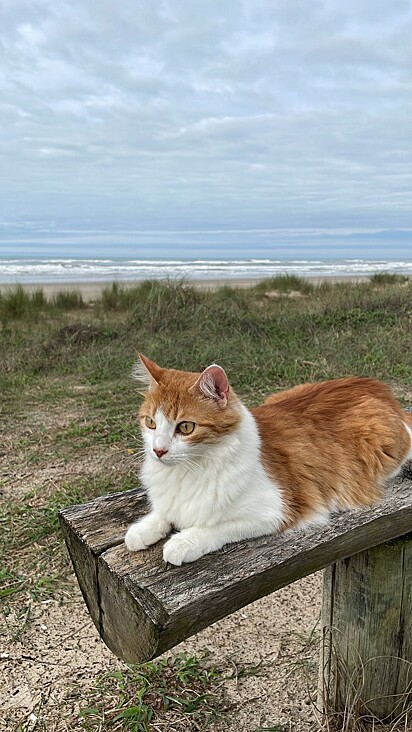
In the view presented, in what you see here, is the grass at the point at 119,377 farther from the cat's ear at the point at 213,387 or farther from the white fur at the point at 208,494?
the cat's ear at the point at 213,387

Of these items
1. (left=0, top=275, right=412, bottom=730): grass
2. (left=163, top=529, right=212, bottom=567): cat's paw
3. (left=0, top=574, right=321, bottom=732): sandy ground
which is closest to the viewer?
(left=163, top=529, right=212, bottom=567): cat's paw

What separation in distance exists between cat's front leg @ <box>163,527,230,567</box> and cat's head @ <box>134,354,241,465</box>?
22 centimetres

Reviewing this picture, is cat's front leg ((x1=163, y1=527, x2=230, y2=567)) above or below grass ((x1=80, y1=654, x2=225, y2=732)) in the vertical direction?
above

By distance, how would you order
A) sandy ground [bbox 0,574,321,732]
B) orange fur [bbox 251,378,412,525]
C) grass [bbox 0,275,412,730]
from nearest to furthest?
1. orange fur [bbox 251,378,412,525]
2. sandy ground [bbox 0,574,321,732]
3. grass [bbox 0,275,412,730]

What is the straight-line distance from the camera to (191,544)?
161cm

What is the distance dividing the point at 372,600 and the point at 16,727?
1.33 metres

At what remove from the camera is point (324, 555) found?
Result: 1725 millimetres

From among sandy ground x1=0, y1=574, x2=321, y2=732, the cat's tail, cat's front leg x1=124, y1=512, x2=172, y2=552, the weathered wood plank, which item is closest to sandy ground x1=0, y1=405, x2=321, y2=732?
sandy ground x1=0, y1=574, x2=321, y2=732

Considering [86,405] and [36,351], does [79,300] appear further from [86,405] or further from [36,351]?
[86,405]

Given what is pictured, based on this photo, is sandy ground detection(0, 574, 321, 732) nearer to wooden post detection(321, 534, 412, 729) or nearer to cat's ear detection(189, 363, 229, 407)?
wooden post detection(321, 534, 412, 729)

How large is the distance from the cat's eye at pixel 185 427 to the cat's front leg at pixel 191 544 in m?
0.29

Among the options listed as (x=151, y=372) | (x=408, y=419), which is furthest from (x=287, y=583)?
(x=408, y=419)

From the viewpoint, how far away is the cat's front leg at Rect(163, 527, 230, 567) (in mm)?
1585

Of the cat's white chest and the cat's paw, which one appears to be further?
the cat's white chest
